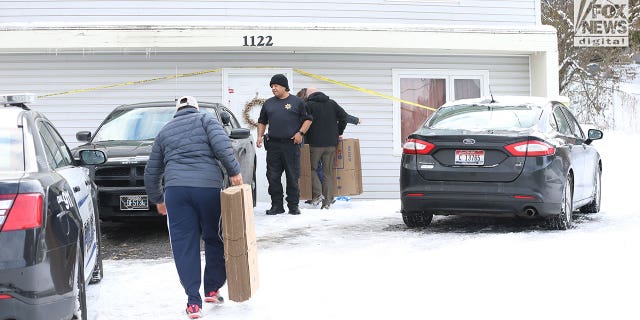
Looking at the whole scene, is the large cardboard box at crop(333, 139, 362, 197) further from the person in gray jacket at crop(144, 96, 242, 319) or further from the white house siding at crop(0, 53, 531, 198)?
the person in gray jacket at crop(144, 96, 242, 319)

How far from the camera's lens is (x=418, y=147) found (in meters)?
10.5

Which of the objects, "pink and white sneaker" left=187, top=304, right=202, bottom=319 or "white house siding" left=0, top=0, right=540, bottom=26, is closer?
"pink and white sneaker" left=187, top=304, right=202, bottom=319

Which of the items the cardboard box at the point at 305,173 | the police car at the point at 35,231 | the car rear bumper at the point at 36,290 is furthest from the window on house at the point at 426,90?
the car rear bumper at the point at 36,290

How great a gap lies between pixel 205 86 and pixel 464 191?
714 centimetres

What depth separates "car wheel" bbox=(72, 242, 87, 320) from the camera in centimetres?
557

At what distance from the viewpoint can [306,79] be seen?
16.6 m

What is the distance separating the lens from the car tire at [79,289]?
18.3 ft

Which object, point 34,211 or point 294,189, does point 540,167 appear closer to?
point 294,189

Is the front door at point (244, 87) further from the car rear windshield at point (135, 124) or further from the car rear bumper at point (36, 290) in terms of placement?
the car rear bumper at point (36, 290)

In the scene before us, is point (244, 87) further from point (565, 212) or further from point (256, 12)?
point (565, 212)

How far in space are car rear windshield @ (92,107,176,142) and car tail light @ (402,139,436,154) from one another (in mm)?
2972

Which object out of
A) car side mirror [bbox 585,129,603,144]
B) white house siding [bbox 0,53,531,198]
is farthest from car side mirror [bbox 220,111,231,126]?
car side mirror [bbox 585,129,603,144]

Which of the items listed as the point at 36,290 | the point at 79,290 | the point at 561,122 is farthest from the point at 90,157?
the point at 561,122

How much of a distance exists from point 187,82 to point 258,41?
60.6 inches
